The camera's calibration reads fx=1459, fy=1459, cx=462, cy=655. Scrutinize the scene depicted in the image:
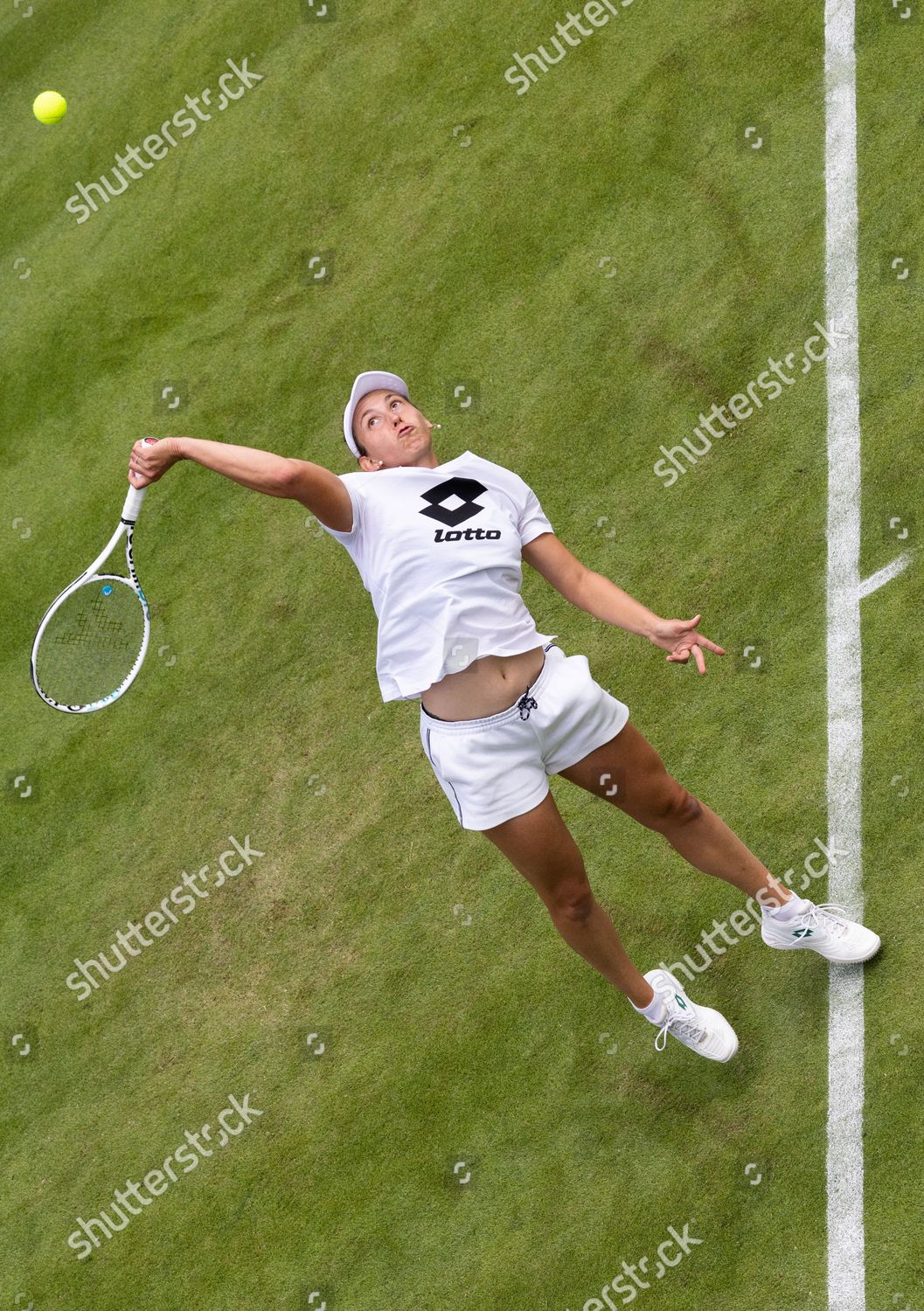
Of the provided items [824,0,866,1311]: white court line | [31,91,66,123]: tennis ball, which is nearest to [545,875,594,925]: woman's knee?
[824,0,866,1311]: white court line

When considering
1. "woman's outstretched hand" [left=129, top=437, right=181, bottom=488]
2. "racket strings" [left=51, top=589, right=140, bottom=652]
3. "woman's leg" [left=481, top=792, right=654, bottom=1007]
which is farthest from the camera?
"racket strings" [left=51, top=589, right=140, bottom=652]

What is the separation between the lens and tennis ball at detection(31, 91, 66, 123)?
971 cm

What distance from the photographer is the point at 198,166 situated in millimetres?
9742

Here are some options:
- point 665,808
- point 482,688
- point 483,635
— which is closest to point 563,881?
point 665,808

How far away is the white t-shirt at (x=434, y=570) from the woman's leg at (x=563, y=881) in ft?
2.31

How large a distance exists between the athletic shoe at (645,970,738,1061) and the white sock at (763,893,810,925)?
1.93 ft

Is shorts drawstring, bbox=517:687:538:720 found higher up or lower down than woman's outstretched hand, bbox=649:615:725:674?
higher up

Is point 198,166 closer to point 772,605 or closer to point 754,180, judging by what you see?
point 754,180

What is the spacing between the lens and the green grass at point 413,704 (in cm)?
714

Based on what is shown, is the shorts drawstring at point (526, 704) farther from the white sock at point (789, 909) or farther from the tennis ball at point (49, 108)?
the tennis ball at point (49, 108)

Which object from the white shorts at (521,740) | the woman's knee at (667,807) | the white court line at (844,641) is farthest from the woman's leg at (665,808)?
the white court line at (844,641)

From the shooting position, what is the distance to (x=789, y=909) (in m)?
6.71

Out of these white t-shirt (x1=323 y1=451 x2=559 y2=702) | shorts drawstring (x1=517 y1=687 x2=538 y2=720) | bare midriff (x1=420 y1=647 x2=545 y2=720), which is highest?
white t-shirt (x1=323 y1=451 x2=559 y2=702)

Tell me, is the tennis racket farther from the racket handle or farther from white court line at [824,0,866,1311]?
white court line at [824,0,866,1311]
